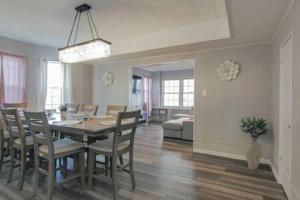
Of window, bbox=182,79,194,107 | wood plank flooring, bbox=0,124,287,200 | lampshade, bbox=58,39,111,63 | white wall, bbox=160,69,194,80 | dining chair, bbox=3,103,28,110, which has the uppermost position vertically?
white wall, bbox=160,69,194,80

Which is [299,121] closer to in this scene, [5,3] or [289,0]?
[289,0]

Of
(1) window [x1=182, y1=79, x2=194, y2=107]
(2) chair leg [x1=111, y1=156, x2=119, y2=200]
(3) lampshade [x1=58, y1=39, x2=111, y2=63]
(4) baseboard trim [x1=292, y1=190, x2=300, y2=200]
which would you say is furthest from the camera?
(1) window [x1=182, y1=79, x2=194, y2=107]

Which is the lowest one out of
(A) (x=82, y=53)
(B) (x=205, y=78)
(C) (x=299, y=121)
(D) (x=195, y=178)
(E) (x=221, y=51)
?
(D) (x=195, y=178)

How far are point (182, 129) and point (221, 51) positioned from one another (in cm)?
230

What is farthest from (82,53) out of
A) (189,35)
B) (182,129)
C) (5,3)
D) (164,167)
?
(182,129)

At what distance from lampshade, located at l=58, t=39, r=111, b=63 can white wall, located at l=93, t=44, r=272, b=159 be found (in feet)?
6.74

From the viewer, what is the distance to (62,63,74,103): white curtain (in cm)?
521

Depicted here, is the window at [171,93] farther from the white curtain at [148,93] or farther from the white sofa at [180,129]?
the white sofa at [180,129]

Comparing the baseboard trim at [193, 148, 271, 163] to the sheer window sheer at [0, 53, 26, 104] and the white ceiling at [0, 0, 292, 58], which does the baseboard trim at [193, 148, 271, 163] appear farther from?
the sheer window sheer at [0, 53, 26, 104]

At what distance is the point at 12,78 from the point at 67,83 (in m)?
1.37

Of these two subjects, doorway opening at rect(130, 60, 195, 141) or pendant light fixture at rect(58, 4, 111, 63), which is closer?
pendant light fixture at rect(58, 4, 111, 63)

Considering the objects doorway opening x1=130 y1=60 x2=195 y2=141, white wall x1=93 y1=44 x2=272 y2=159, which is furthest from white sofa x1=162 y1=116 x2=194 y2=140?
doorway opening x1=130 y1=60 x2=195 y2=141

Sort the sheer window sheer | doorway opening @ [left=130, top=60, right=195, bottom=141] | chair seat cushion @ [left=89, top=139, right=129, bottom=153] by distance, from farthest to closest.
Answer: doorway opening @ [left=130, top=60, right=195, bottom=141], the sheer window sheer, chair seat cushion @ [left=89, top=139, right=129, bottom=153]

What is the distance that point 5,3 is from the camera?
8.59 ft
